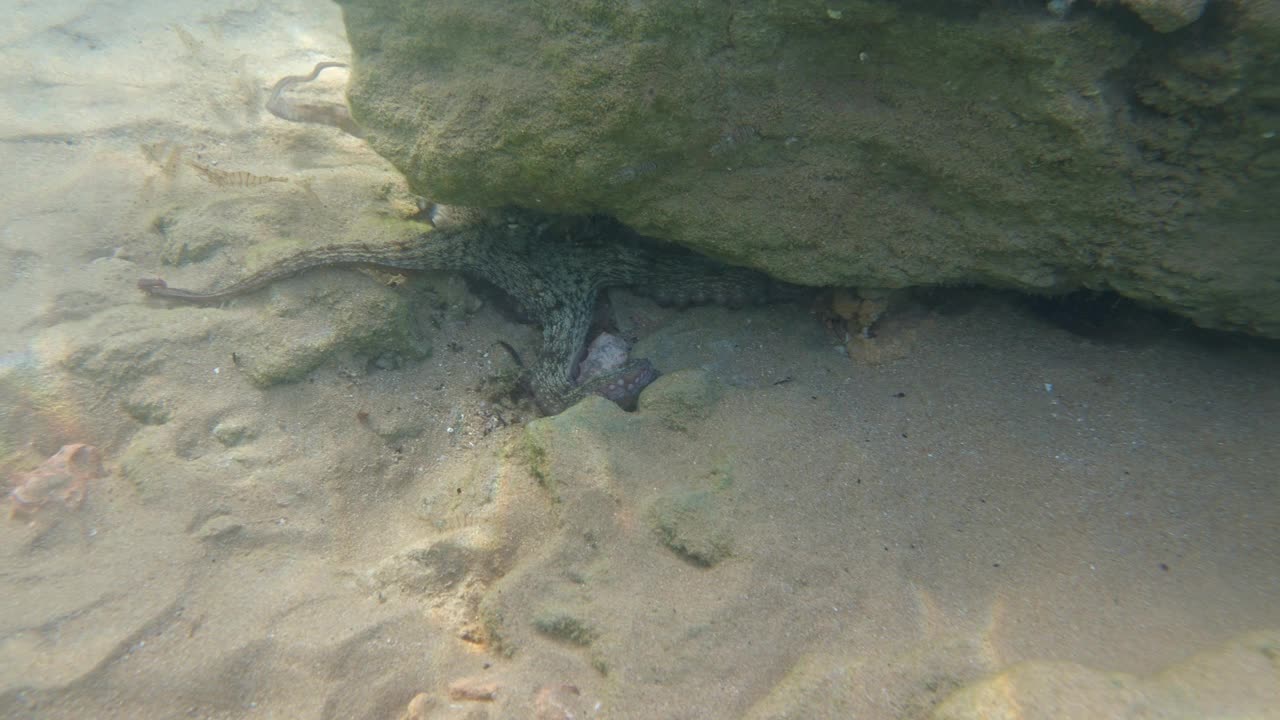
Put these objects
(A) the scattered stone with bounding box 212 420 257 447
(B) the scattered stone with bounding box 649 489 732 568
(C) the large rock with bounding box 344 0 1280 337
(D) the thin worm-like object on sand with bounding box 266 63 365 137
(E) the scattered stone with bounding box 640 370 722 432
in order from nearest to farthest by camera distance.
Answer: (C) the large rock with bounding box 344 0 1280 337 < (B) the scattered stone with bounding box 649 489 732 568 < (E) the scattered stone with bounding box 640 370 722 432 < (A) the scattered stone with bounding box 212 420 257 447 < (D) the thin worm-like object on sand with bounding box 266 63 365 137

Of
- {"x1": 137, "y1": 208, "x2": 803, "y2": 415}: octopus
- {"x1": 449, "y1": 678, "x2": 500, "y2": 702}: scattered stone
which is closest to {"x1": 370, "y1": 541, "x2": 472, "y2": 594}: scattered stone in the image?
{"x1": 449, "y1": 678, "x2": 500, "y2": 702}: scattered stone

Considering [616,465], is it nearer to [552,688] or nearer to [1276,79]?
[552,688]

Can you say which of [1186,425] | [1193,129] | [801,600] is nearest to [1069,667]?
[801,600]

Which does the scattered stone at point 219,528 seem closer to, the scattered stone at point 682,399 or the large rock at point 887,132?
the large rock at point 887,132

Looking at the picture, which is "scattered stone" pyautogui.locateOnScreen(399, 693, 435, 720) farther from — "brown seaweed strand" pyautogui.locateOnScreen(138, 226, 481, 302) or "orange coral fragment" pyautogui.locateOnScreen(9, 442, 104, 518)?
"brown seaweed strand" pyautogui.locateOnScreen(138, 226, 481, 302)

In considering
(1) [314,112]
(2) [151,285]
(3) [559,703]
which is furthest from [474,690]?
(1) [314,112]

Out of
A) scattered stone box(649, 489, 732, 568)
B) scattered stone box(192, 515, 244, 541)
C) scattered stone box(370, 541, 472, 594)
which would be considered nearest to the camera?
scattered stone box(649, 489, 732, 568)

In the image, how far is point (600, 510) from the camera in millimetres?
2873

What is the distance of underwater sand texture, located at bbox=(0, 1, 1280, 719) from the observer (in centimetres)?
224

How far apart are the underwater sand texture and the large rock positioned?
2.34ft

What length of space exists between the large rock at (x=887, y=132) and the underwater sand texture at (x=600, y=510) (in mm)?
715

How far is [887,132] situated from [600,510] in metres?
2.32

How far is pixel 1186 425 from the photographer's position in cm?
281

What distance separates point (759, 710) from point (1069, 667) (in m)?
1.05
